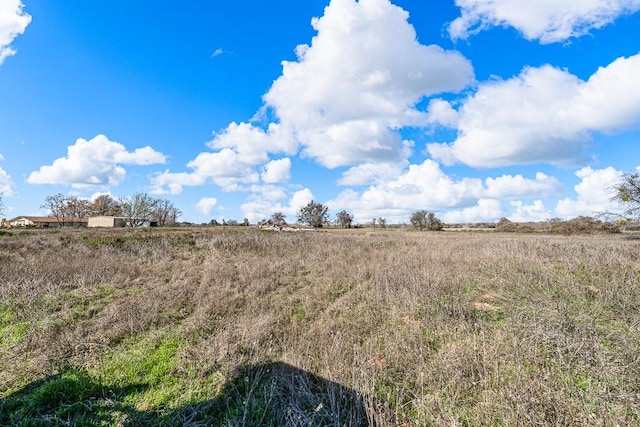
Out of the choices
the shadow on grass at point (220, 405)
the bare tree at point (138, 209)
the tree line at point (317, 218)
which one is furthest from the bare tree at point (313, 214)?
the shadow on grass at point (220, 405)

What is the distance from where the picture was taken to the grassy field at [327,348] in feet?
11.9

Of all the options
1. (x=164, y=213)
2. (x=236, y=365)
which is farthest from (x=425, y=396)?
(x=164, y=213)

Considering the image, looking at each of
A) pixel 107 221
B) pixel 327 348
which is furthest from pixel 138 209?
pixel 327 348

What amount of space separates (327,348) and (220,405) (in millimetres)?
1802

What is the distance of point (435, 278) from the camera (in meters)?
8.99

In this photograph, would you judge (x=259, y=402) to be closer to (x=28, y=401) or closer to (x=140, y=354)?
(x=140, y=354)

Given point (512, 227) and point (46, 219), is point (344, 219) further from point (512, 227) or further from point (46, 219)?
point (46, 219)

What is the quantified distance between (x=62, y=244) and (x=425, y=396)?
66.1 feet

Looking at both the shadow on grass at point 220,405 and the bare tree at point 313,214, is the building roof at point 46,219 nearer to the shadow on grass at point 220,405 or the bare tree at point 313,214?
the bare tree at point 313,214

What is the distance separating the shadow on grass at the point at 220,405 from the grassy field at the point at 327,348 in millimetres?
21

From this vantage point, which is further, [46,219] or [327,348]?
[46,219]

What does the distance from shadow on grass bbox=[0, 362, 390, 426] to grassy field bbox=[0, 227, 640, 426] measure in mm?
21

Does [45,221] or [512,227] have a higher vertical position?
[45,221]

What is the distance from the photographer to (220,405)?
398 cm
